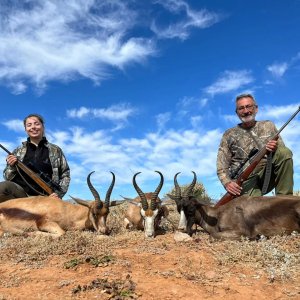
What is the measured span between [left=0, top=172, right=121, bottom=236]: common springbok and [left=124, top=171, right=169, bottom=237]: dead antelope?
834mm

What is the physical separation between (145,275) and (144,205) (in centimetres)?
402

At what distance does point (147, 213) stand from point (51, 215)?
2236 millimetres

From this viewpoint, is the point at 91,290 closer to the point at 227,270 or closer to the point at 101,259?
the point at 101,259

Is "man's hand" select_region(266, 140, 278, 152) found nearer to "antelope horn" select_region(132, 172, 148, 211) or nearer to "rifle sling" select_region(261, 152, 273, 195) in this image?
"rifle sling" select_region(261, 152, 273, 195)

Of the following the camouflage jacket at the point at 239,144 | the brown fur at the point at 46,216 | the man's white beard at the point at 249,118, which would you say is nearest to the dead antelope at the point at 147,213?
the brown fur at the point at 46,216

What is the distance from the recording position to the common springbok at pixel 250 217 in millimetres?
7371

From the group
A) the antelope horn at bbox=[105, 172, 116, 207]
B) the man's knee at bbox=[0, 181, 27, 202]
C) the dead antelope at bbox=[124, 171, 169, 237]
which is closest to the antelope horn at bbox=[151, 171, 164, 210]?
the dead antelope at bbox=[124, 171, 169, 237]

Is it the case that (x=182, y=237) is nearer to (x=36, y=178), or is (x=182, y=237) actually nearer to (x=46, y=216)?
(x=46, y=216)

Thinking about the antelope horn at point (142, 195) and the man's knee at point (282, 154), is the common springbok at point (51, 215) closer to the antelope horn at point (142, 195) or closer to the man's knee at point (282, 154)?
the antelope horn at point (142, 195)

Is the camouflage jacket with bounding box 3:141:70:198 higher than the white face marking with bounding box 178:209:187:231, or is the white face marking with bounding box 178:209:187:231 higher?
the camouflage jacket with bounding box 3:141:70:198

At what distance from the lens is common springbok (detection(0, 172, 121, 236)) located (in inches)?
362

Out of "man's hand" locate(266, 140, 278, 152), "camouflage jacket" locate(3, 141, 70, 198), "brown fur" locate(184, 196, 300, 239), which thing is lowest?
"brown fur" locate(184, 196, 300, 239)

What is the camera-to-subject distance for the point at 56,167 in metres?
11.2

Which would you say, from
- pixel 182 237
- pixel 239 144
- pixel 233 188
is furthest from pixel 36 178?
pixel 239 144
